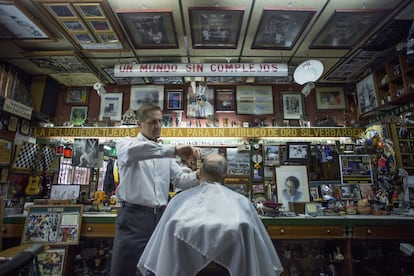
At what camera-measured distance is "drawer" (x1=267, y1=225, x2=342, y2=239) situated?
261 cm

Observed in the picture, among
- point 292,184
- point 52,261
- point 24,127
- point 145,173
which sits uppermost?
point 24,127

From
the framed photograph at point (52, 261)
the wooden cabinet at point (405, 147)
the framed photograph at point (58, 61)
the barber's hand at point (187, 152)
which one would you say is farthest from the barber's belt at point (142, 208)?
the wooden cabinet at point (405, 147)

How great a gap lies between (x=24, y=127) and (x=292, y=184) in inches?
170

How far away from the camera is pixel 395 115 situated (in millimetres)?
3328

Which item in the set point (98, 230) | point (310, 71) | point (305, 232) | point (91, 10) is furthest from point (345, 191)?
point (91, 10)

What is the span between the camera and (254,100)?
168 inches

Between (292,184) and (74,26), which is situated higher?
(74,26)

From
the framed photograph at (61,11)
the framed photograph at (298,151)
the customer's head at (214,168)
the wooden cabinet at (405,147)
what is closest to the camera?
the customer's head at (214,168)

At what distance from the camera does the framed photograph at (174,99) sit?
4.27m

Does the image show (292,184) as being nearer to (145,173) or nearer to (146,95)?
(145,173)

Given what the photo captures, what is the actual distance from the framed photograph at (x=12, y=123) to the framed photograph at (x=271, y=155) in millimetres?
3940

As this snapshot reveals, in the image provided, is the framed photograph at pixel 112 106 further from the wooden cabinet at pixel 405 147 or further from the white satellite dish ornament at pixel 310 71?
the wooden cabinet at pixel 405 147

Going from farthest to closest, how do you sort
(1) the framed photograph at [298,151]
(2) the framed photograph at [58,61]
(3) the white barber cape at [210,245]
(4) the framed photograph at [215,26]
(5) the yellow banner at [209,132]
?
(5) the yellow banner at [209,132] < (1) the framed photograph at [298,151] < (2) the framed photograph at [58,61] < (4) the framed photograph at [215,26] < (3) the white barber cape at [210,245]

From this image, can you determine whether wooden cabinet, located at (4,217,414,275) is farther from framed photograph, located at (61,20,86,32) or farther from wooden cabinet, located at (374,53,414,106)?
framed photograph, located at (61,20,86,32)
